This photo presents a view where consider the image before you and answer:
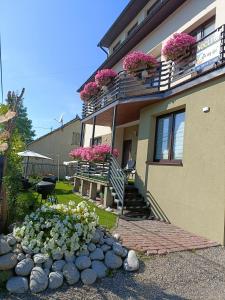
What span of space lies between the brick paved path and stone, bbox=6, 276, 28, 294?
240 centimetres

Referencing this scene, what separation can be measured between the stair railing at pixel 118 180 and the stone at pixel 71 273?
5201 mm

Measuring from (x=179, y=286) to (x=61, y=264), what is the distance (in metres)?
1.85

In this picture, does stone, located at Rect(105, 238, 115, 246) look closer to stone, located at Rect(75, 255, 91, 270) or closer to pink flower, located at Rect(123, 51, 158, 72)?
stone, located at Rect(75, 255, 91, 270)

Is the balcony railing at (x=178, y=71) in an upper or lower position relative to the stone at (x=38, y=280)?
upper

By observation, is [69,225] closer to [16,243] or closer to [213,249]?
[16,243]

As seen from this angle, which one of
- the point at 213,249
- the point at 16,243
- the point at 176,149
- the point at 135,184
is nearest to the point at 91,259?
the point at 16,243

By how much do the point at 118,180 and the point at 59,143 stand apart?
2066 cm

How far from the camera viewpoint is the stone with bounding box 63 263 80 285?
192 inches

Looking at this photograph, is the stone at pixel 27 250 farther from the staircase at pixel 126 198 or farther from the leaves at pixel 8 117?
the staircase at pixel 126 198

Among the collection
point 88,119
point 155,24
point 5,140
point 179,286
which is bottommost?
point 179,286

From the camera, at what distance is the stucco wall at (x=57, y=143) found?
29.9 meters

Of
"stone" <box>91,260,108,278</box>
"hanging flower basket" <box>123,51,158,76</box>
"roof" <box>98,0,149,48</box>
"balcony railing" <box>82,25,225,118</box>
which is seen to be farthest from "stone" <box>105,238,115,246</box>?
"roof" <box>98,0,149,48</box>

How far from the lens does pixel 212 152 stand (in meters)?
Result: 7.98

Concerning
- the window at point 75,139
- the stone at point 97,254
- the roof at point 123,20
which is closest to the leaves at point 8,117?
the stone at point 97,254
